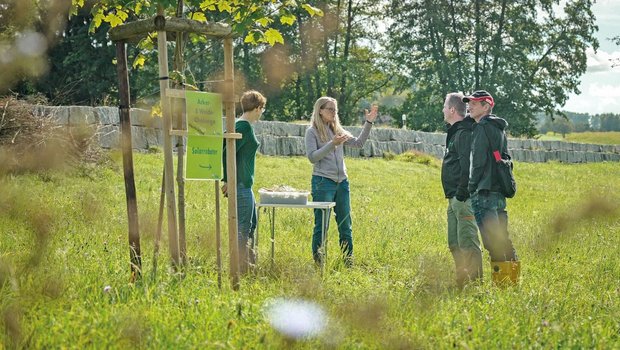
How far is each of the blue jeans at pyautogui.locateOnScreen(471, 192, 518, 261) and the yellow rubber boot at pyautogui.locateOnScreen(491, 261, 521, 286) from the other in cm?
6

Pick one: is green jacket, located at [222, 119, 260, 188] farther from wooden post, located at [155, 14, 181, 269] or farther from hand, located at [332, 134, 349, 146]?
wooden post, located at [155, 14, 181, 269]

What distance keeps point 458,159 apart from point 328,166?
4.10 ft

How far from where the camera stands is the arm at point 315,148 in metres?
6.85

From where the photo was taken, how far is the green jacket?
6.13m

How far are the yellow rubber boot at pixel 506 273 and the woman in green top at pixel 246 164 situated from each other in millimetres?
2003

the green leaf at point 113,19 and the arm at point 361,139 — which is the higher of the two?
the green leaf at point 113,19

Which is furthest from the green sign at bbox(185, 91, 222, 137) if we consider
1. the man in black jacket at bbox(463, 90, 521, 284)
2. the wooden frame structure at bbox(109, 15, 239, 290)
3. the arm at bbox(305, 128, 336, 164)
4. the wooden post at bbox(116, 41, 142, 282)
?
the man in black jacket at bbox(463, 90, 521, 284)

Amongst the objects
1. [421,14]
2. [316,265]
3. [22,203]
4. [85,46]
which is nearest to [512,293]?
[316,265]

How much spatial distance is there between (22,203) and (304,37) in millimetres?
32899

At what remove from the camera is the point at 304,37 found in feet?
128

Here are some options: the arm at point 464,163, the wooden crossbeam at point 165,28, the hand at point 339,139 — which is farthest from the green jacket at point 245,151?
the arm at point 464,163

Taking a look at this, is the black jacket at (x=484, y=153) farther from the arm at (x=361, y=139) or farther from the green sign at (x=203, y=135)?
the green sign at (x=203, y=135)

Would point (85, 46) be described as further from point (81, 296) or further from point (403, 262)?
point (81, 296)

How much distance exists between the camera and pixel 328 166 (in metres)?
7.07
